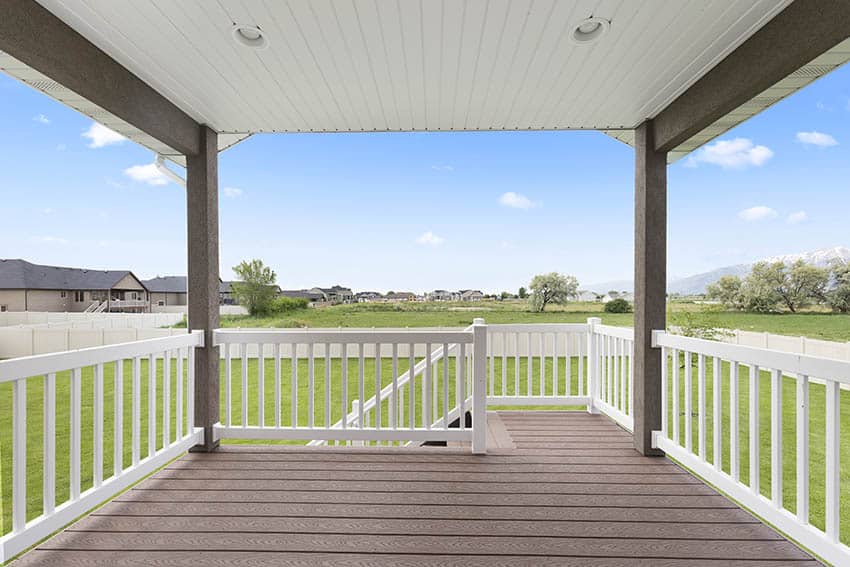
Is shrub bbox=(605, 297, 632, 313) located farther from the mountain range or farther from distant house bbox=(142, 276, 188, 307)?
distant house bbox=(142, 276, 188, 307)

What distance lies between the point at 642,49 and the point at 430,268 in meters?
5.70

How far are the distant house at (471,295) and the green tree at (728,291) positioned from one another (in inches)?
109

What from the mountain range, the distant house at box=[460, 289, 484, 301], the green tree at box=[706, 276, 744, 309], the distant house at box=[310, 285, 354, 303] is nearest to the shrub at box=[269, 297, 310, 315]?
the distant house at box=[310, 285, 354, 303]

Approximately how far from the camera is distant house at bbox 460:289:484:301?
652 cm

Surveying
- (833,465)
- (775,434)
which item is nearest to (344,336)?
(775,434)

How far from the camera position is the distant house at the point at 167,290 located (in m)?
3.81

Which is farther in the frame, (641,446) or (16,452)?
(641,446)

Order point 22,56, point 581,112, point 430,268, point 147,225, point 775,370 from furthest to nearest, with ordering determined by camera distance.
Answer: point 430,268
point 147,225
point 581,112
point 775,370
point 22,56

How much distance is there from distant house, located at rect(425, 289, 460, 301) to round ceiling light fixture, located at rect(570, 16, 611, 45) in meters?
4.56

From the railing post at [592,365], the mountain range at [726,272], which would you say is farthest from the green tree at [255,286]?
the mountain range at [726,272]

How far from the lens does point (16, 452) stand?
190cm

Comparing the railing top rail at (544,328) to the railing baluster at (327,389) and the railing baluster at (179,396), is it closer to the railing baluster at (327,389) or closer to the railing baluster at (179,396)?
the railing baluster at (327,389)

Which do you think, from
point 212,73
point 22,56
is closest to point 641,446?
point 212,73

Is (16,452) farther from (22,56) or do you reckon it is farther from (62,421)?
(62,421)
